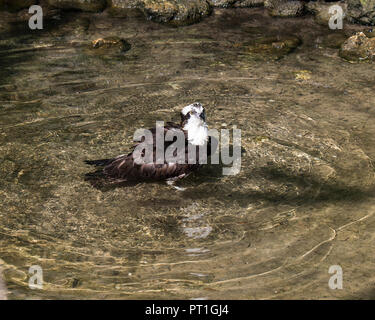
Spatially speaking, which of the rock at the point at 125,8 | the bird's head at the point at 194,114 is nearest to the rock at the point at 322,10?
the rock at the point at 125,8

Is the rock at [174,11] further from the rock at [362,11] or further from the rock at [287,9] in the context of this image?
the rock at [362,11]

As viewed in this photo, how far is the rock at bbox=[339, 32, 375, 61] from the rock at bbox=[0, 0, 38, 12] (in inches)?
230

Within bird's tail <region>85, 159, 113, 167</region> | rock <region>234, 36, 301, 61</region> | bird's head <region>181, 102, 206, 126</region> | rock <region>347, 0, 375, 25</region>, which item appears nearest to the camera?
bird's head <region>181, 102, 206, 126</region>

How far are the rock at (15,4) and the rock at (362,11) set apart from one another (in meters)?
5.86

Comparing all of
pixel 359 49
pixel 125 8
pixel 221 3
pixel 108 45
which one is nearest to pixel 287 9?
pixel 221 3

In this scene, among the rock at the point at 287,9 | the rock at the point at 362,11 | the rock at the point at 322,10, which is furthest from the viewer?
the rock at the point at 287,9

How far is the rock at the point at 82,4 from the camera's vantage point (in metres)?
11.1

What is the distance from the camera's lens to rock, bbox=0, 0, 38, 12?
1104 centimetres

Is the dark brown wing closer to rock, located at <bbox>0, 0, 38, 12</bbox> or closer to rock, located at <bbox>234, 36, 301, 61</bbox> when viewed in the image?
rock, located at <bbox>234, 36, 301, 61</bbox>

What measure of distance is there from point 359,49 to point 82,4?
523 centimetres

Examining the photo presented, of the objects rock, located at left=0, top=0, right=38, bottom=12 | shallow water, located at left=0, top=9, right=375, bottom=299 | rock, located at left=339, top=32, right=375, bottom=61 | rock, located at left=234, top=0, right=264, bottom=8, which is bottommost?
shallow water, located at left=0, top=9, right=375, bottom=299

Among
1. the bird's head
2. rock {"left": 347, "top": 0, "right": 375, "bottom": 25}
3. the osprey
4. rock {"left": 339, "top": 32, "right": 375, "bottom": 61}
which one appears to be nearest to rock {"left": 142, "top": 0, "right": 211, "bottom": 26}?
rock {"left": 347, "top": 0, "right": 375, "bottom": 25}

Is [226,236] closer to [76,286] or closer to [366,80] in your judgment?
[76,286]

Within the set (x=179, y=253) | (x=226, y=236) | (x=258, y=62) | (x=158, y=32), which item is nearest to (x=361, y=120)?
(x=258, y=62)
